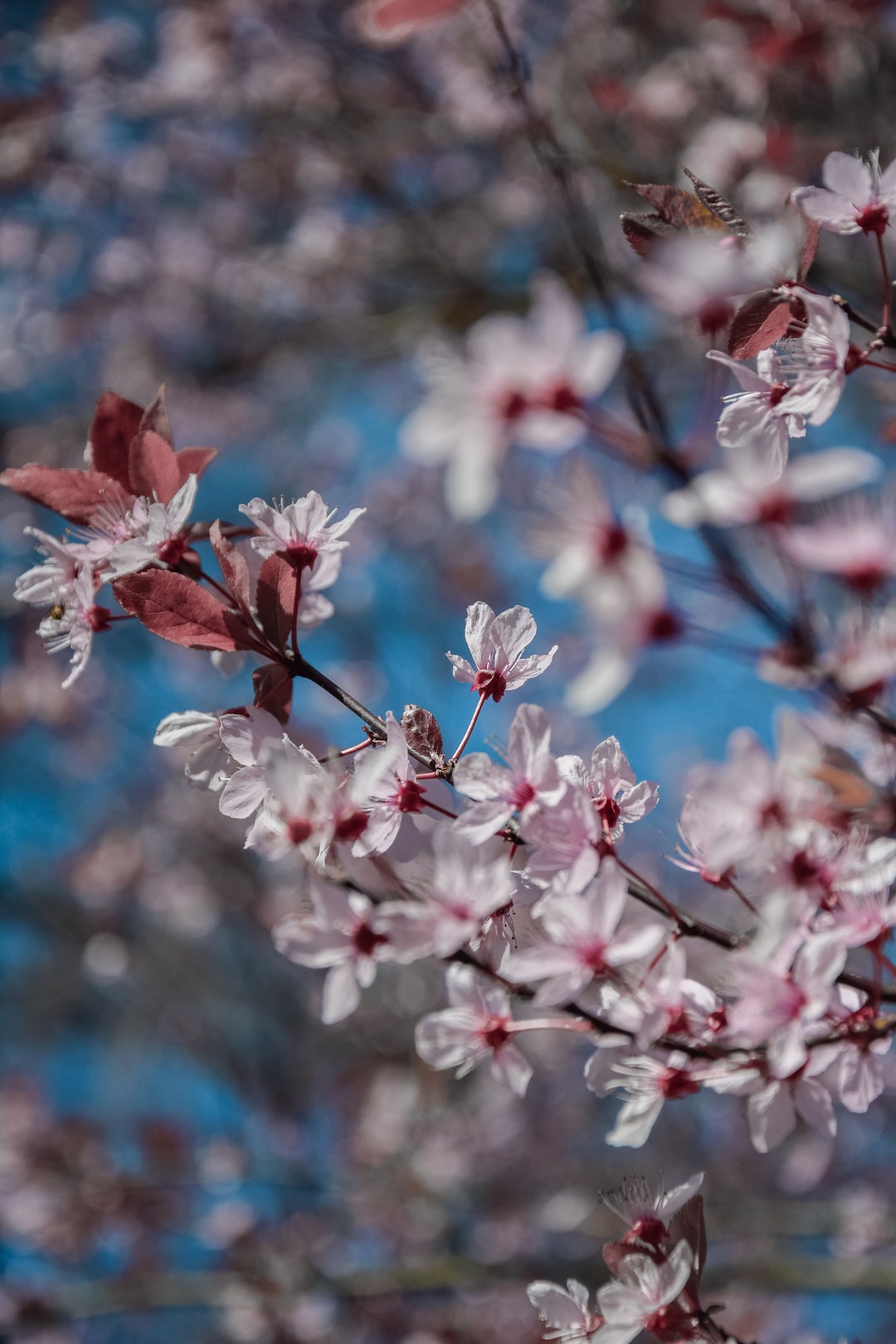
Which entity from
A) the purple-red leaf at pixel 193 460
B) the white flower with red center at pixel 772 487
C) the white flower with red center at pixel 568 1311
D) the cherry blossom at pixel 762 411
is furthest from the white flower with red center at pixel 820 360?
the white flower with red center at pixel 568 1311

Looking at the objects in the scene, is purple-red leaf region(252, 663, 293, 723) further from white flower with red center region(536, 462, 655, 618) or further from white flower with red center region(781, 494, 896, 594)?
white flower with red center region(781, 494, 896, 594)

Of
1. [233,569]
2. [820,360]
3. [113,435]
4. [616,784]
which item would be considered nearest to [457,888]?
[616,784]

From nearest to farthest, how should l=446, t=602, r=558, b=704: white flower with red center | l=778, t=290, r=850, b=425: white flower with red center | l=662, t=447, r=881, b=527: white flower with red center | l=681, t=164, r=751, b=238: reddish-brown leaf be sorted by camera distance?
l=662, t=447, r=881, b=527: white flower with red center
l=778, t=290, r=850, b=425: white flower with red center
l=681, t=164, r=751, b=238: reddish-brown leaf
l=446, t=602, r=558, b=704: white flower with red center

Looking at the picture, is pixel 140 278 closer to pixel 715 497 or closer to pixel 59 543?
pixel 59 543

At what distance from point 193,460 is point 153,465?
74 millimetres

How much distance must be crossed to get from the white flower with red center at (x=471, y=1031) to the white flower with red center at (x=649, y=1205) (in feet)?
0.54

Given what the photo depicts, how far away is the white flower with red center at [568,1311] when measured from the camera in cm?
78

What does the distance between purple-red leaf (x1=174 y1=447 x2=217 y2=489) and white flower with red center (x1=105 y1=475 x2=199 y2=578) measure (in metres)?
0.07

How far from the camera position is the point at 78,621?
0.89m

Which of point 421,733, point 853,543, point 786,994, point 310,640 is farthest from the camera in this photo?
point 310,640

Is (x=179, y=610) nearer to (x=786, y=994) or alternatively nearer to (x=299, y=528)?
(x=299, y=528)

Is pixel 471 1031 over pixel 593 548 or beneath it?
beneath

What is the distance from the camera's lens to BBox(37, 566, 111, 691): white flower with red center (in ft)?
2.82

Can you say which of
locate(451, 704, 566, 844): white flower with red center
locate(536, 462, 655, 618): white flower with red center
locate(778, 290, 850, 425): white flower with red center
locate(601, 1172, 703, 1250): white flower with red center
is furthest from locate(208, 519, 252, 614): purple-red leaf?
locate(601, 1172, 703, 1250): white flower with red center
